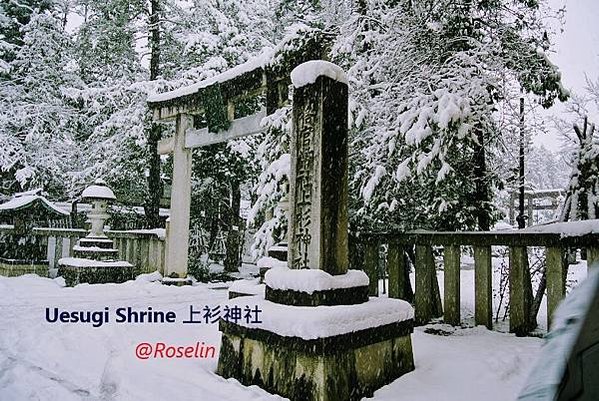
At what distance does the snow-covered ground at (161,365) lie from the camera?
2.35 metres

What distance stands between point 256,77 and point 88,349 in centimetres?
416

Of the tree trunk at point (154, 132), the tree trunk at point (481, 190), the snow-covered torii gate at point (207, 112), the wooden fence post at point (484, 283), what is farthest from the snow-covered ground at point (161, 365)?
the tree trunk at point (154, 132)

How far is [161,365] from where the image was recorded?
281cm

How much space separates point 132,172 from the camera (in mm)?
9820

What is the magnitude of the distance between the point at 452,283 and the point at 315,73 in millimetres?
2181

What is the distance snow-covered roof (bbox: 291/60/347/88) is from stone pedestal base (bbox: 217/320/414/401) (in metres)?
1.67

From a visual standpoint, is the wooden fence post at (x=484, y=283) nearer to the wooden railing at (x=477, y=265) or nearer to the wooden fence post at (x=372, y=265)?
the wooden railing at (x=477, y=265)

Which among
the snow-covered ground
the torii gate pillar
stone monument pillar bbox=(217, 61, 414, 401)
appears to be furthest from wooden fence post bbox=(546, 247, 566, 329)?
the torii gate pillar

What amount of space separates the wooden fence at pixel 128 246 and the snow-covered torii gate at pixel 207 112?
536 millimetres

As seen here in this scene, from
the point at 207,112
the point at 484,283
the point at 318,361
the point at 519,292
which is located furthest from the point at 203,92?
the point at 318,361

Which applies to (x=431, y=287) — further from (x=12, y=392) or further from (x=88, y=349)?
(x=12, y=392)

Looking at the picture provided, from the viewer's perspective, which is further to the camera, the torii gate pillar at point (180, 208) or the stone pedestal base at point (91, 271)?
the torii gate pillar at point (180, 208)

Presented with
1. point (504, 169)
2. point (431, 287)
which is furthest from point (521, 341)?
point (504, 169)

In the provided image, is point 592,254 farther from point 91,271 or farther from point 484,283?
point 91,271
